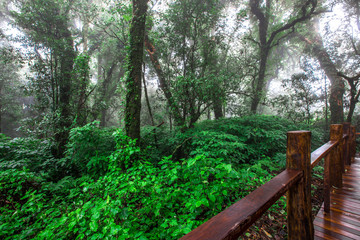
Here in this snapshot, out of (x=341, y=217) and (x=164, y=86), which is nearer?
(x=341, y=217)

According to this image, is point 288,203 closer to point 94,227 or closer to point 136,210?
point 94,227

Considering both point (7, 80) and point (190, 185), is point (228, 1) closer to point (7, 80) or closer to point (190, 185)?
point (190, 185)

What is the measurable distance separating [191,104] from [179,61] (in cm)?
229

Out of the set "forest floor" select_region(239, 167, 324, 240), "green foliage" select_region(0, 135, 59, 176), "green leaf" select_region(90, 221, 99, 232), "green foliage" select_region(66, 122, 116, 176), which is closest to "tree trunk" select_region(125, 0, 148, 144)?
"green foliage" select_region(66, 122, 116, 176)

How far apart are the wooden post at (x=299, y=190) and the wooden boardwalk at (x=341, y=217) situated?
0.87m

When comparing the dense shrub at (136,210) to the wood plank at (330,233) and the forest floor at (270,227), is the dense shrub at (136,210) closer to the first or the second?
the forest floor at (270,227)

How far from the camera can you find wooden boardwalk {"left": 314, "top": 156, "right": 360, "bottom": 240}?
1946 millimetres

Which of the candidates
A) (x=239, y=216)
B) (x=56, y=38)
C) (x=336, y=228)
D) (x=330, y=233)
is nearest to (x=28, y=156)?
(x=56, y=38)

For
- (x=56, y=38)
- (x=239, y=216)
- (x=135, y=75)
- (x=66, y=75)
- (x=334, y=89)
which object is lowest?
(x=239, y=216)

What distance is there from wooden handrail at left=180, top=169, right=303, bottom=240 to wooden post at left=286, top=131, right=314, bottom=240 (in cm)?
36

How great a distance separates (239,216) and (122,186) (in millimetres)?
2210

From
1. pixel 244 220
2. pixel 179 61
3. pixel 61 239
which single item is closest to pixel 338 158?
pixel 244 220

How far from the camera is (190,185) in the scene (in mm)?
2855

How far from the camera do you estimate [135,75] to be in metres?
4.65
